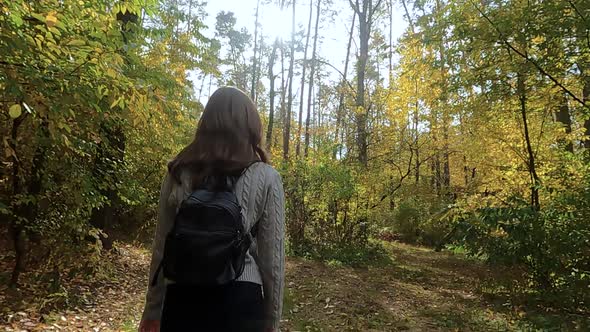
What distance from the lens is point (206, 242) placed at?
142 cm

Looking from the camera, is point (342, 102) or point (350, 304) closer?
point (350, 304)

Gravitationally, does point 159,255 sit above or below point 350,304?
above

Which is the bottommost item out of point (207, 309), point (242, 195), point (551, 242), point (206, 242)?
point (207, 309)

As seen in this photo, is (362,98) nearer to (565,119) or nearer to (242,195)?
(565,119)

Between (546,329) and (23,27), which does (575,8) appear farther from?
(23,27)

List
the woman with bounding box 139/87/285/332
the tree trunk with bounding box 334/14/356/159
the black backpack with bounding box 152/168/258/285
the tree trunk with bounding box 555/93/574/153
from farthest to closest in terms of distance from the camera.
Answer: the tree trunk with bounding box 334/14/356/159
the tree trunk with bounding box 555/93/574/153
the woman with bounding box 139/87/285/332
the black backpack with bounding box 152/168/258/285

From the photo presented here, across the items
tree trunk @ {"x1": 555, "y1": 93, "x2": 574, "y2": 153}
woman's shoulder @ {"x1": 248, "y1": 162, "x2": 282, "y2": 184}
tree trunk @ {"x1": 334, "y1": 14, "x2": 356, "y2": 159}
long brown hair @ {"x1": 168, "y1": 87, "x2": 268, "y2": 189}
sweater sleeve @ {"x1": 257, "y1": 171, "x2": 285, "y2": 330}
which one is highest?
tree trunk @ {"x1": 334, "y1": 14, "x2": 356, "y2": 159}

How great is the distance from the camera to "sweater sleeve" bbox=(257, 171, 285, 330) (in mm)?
1594

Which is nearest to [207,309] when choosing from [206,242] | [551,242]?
[206,242]

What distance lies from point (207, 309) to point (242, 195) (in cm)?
43

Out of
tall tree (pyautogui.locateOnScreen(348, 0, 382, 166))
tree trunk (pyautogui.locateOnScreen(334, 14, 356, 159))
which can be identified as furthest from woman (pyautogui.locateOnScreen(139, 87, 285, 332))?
tall tree (pyautogui.locateOnScreen(348, 0, 382, 166))

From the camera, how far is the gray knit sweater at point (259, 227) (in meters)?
1.59

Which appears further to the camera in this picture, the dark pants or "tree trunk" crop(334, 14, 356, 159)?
"tree trunk" crop(334, 14, 356, 159)

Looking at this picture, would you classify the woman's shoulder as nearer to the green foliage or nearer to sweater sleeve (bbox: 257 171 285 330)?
sweater sleeve (bbox: 257 171 285 330)
